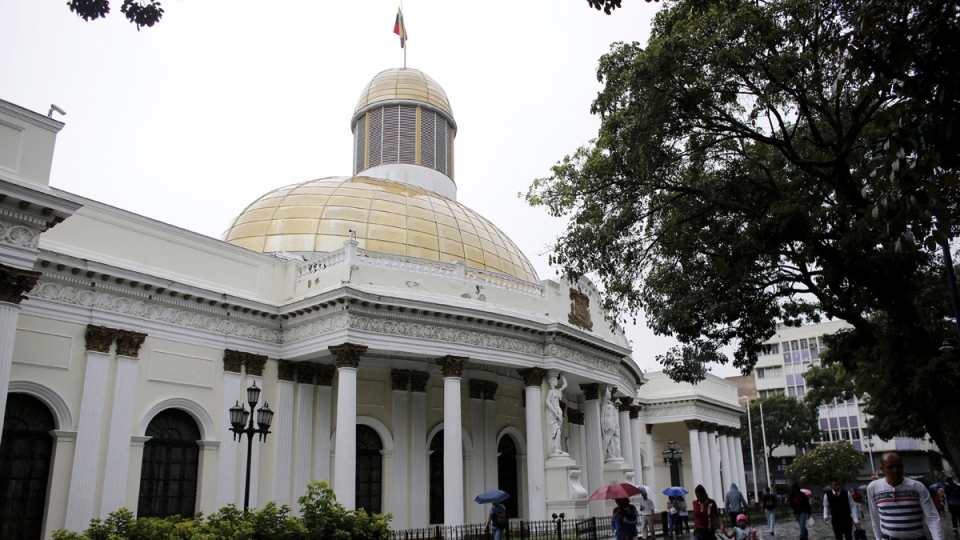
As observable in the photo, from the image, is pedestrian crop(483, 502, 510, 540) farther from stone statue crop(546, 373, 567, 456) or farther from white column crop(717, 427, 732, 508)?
white column crop(717, 427, 732, 508)

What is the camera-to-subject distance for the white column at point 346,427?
18734 mm

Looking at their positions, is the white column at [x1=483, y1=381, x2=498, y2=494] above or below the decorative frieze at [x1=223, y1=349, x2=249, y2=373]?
below

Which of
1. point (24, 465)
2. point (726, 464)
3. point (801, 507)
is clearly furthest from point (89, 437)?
point (726, 464)

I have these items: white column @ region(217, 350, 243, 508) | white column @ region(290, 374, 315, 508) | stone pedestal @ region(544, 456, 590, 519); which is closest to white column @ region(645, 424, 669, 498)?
stone pedestal @ region(544, 456, 590, 519)

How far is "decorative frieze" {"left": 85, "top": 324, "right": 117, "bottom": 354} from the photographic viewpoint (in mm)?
17047

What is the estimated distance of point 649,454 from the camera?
1599 inches

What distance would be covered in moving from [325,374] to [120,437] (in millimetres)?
6029

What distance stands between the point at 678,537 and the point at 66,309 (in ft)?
54.2

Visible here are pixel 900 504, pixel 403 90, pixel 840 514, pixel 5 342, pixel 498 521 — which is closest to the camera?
pixel 900 504

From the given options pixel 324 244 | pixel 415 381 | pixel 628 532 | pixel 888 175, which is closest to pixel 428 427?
pixel 415 381

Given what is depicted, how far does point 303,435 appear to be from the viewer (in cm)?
2092

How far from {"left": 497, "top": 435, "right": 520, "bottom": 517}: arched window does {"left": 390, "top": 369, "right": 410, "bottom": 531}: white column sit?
4268 mm

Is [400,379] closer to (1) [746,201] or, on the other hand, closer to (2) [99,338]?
(2) [99,338]

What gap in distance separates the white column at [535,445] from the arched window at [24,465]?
1230 cm
